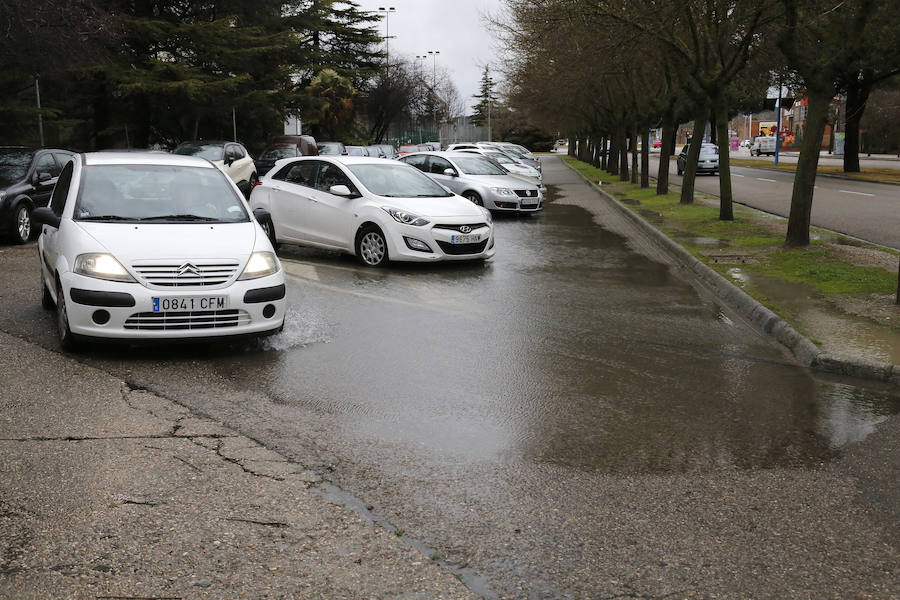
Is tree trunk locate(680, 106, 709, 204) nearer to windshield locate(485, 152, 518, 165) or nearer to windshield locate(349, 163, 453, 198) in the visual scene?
windshield locate(485, 152, 518, 165)

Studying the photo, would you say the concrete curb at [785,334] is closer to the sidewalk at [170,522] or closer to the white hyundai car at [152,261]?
the white hyundai car at [152,261]

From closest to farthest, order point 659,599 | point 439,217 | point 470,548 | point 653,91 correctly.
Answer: point 659,599, point 470,548, point 439,217, point 653,91

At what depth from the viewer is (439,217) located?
12422mm

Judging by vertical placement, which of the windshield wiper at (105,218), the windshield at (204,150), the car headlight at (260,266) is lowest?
A: the car headlight at (260,266)

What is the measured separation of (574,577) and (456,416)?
226 centimetres

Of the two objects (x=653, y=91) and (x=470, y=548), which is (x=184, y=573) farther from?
(x=653, y=91)

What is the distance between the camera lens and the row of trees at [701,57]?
1317cm

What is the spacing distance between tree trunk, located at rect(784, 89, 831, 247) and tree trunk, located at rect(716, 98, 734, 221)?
461 centimetres

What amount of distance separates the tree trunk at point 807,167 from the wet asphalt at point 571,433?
14.7 feet

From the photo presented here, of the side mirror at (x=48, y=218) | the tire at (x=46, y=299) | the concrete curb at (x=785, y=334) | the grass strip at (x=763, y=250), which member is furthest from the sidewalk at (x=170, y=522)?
the grass strip at (x=763, y=250)

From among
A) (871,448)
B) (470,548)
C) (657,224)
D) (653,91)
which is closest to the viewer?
(470,548)

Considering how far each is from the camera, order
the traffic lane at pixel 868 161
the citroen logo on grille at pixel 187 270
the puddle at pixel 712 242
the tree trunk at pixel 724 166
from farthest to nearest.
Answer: the traffic lane at pixel 868 161
the tree trunk at pixel 724 166
the puddle at pixel 712 242
the citroen logo on grille at pixel 187 270

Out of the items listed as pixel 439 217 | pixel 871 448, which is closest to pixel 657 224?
pixel 439 217

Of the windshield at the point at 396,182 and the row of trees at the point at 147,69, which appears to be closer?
the windshield at the point at 396,182
